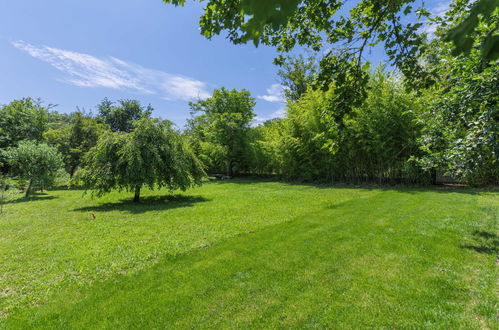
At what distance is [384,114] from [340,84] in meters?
9.10

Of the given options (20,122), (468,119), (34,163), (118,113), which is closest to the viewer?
(468,119)

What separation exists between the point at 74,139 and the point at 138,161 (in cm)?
1471

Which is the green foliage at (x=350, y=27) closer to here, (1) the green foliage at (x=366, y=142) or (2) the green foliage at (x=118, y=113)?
(1) the green foliage at (x=366, y=142)

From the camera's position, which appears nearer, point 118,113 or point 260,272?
point 260,272

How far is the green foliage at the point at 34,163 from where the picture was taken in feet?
37.1

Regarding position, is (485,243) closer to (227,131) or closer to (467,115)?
(467,115)

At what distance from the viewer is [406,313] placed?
6.86ft

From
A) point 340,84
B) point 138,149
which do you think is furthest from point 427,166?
point 138,149

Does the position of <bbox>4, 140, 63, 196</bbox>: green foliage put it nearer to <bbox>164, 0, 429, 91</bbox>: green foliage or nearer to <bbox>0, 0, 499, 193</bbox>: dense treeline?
<bbox>0, 0, 499, 193</bbox>: dense treeline

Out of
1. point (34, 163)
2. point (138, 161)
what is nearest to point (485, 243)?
point (138, 161)

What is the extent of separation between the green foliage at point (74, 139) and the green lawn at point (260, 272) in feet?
48.3

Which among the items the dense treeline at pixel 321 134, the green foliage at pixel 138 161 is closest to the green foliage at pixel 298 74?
the dense treeline at pixel 321 134

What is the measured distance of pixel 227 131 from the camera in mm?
19625

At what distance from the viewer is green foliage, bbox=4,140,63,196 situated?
11.3 m
